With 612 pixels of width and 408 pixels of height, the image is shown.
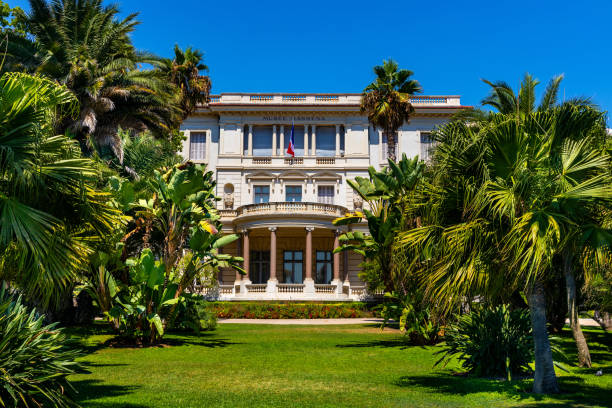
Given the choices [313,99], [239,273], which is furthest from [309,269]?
[313,99]

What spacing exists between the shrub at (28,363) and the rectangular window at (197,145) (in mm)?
38107

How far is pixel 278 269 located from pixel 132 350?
2663 centimetres

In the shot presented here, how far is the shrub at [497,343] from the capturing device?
11.5 m

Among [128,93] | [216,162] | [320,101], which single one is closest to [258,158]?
[216,162]

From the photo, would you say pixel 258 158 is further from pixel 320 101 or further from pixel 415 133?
pixel 415 133

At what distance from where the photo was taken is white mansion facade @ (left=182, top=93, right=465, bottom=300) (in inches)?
1681

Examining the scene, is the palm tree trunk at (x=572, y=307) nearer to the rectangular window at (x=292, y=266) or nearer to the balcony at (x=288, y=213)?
the balcony at (x=288, y=213)

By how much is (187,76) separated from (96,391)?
90.4 ft

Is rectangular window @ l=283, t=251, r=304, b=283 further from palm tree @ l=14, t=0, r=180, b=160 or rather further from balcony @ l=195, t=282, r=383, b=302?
palm tree @ l=14, t=0, r=180, b=160

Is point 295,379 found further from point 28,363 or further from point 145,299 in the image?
point 145,299

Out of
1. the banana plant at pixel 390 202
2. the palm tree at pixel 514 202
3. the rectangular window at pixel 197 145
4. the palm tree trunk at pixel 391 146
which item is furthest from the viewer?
the rectangular window at pixel 197 145

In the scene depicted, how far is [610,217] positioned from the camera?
10188 mm

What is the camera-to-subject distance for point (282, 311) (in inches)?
1236

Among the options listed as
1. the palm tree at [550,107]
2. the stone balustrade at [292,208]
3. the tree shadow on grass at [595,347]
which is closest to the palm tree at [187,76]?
the stone balustrade at [292,208]
